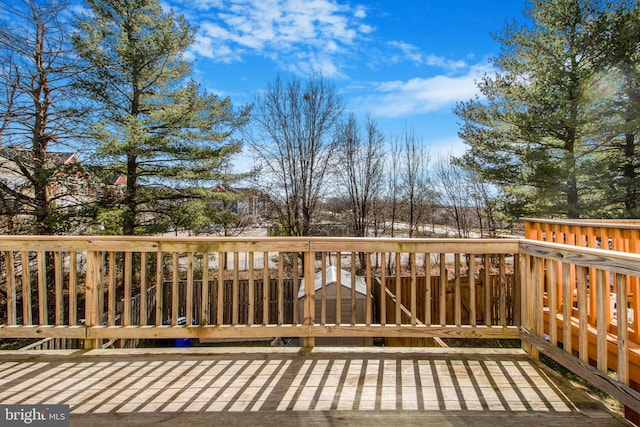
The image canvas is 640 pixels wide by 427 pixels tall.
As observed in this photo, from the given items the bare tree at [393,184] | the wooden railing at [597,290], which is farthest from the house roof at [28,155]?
the bare tree at [393,184]

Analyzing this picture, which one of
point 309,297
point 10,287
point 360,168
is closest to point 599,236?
point 309,297

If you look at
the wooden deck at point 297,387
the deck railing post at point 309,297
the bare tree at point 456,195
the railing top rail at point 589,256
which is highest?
the bare tree at point 456,195

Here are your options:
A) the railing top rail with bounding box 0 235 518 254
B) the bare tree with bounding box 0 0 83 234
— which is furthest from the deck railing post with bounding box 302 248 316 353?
the bare tree with bounding box 0 0 83 234

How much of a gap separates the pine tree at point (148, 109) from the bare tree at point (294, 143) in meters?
1.96

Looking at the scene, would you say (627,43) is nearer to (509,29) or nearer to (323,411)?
(509,29)

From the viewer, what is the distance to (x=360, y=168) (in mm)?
12438

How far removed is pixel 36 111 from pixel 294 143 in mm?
7086

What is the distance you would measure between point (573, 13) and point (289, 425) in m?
11.1

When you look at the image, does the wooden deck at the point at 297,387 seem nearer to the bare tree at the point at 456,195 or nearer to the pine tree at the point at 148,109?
the pine tree at the point at 148,109

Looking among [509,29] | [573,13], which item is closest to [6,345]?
[509,29]

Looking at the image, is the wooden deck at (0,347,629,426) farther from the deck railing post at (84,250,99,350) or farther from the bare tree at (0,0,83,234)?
the bare tree at (0,0,83,234)

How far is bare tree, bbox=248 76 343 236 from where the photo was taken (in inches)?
450

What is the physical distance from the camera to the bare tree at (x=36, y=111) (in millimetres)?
6586

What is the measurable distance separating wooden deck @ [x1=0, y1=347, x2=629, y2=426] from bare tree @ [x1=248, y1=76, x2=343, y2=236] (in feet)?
29.5
